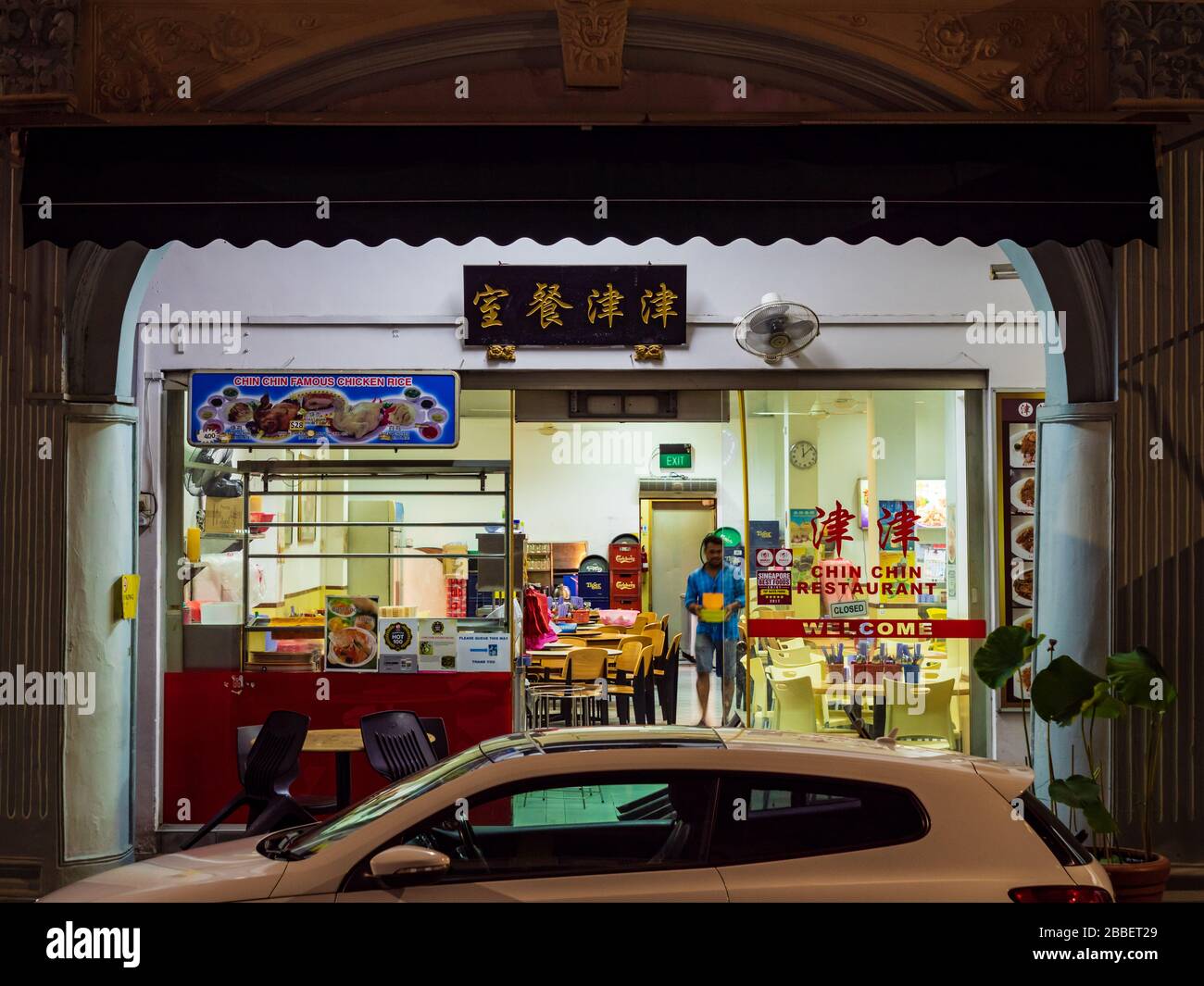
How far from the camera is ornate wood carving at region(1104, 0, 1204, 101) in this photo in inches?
231

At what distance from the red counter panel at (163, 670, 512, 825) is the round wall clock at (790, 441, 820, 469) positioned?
2.61m

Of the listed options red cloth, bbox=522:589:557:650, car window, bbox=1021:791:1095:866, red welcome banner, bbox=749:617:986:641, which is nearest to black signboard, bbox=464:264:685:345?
red welcome banner, bbox=749:617:986:641

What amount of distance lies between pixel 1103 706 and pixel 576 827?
2670 millimetres

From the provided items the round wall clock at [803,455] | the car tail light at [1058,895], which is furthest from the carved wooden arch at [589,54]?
the car tail light at [1058,895]

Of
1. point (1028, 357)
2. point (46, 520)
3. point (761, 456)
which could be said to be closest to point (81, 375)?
point (46, 520)

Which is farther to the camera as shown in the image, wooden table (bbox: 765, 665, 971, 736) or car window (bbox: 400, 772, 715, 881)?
wooden table (bbox: 765, 665, 971, 736)

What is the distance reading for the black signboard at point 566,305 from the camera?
8133 mm

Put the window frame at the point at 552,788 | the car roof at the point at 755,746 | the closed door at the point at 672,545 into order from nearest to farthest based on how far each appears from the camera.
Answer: the window frame at the point at 552,788
the car roof at the point at 755,746
the closed door at the point at 672,545

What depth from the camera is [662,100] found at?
6.00m

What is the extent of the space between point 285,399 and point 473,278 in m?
1.54

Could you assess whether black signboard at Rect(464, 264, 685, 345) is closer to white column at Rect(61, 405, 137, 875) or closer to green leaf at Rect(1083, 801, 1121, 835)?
white column at Rect(61, 405, 137, 875)

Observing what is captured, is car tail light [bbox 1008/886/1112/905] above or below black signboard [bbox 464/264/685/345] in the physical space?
below

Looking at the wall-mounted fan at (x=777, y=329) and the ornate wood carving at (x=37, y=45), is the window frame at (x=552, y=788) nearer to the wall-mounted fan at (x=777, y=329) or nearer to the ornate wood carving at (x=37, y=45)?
the ornate wood carving at (x=37, y=45)

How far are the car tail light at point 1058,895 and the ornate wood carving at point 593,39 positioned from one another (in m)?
4.17
